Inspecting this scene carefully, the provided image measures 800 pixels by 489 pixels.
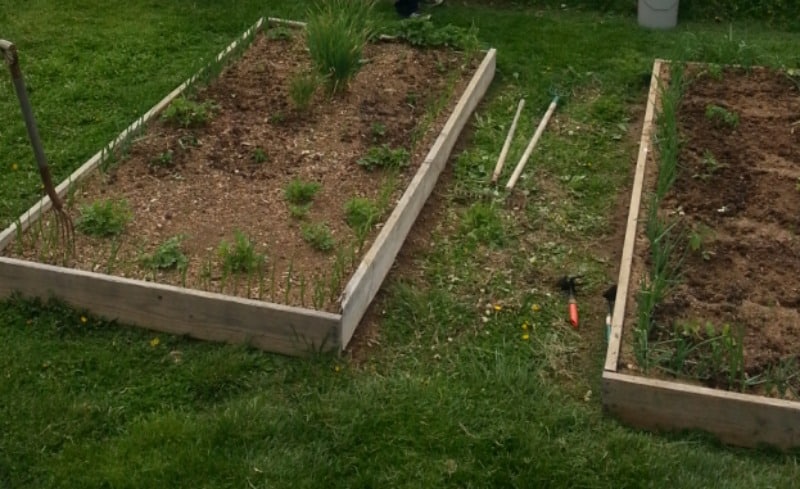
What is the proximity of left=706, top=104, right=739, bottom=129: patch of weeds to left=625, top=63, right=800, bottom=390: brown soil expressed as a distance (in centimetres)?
2

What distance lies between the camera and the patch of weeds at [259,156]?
510 centimetres

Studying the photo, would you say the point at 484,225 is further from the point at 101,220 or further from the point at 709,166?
the point at 101,220

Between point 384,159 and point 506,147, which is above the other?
point 384,159

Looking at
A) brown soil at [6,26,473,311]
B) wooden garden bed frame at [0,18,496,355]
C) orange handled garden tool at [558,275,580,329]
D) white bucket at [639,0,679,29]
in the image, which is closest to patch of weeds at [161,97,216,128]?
brown soil at [6,26,473,311]

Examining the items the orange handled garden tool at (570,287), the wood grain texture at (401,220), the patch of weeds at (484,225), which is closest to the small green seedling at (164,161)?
the wood grain texture at (401,220)

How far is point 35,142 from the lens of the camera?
13.7ft

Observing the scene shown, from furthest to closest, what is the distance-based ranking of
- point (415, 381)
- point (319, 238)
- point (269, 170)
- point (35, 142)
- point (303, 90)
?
point (303, 90)
point (269, 170)
point (319, 238)
point (35, 142)
point (415, 381)

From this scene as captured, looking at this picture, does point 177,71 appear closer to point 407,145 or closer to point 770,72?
point 407,145

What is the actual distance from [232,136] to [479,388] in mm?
2231

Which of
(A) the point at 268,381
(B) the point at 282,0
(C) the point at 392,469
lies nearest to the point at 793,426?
(C) the point at 392,469

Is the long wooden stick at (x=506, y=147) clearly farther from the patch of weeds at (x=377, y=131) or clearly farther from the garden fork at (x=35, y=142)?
the garden fork at (x=35, y=142)

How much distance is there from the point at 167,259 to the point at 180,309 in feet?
0.96

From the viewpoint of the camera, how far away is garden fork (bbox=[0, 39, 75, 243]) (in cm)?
398

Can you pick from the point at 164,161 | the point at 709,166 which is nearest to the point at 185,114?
the point at 164,161
